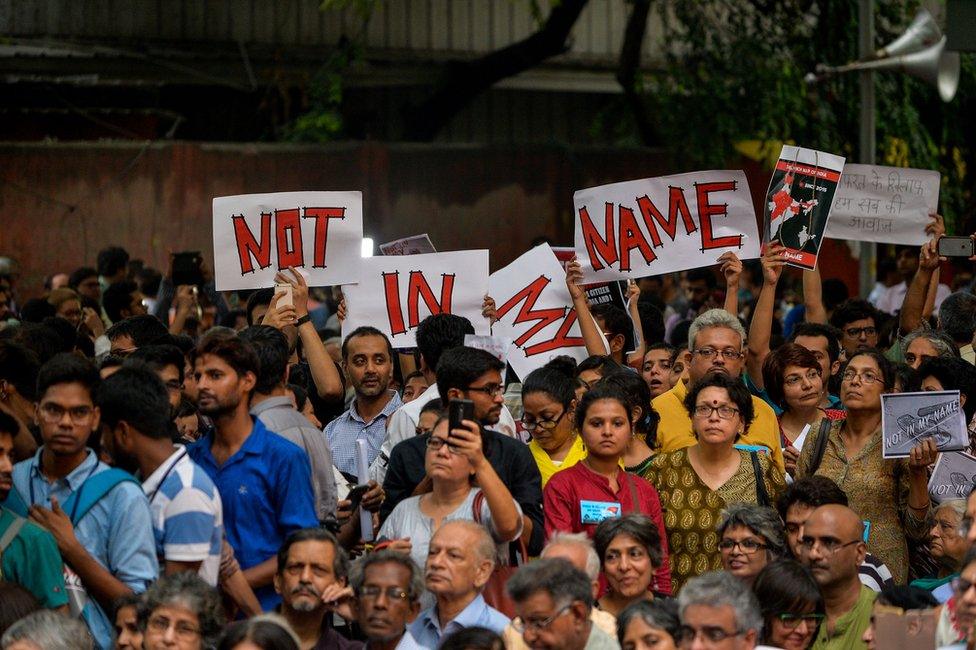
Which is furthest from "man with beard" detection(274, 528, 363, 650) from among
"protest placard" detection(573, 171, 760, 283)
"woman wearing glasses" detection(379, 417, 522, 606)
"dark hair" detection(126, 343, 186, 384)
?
"protest placard" detection(573, 171, 760, 283)

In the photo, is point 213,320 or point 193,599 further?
point 213,320

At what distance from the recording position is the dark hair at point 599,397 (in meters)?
6.91

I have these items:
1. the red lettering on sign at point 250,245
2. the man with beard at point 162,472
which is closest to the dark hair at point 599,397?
the man with beard at point 162,472

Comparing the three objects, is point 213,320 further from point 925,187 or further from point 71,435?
point 71,435

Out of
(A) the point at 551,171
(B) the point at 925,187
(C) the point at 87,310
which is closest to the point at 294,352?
(C) the point at 87,310

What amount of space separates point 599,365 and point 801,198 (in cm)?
199

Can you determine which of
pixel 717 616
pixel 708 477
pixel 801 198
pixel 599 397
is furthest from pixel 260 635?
pixel 801 198

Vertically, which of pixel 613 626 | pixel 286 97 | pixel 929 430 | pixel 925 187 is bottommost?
pixel 613 626

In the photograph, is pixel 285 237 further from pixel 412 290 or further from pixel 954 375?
pixel 954 375

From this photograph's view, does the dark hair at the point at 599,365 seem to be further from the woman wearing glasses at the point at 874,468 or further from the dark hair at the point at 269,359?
the dark hair at the point at 269,359

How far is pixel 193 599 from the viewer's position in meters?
5.45

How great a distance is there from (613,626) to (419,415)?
4.84 feet

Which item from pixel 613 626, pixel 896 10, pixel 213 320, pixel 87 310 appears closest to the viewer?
pixel 613 626

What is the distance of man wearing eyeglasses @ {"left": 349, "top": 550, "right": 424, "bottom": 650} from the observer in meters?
5.92
